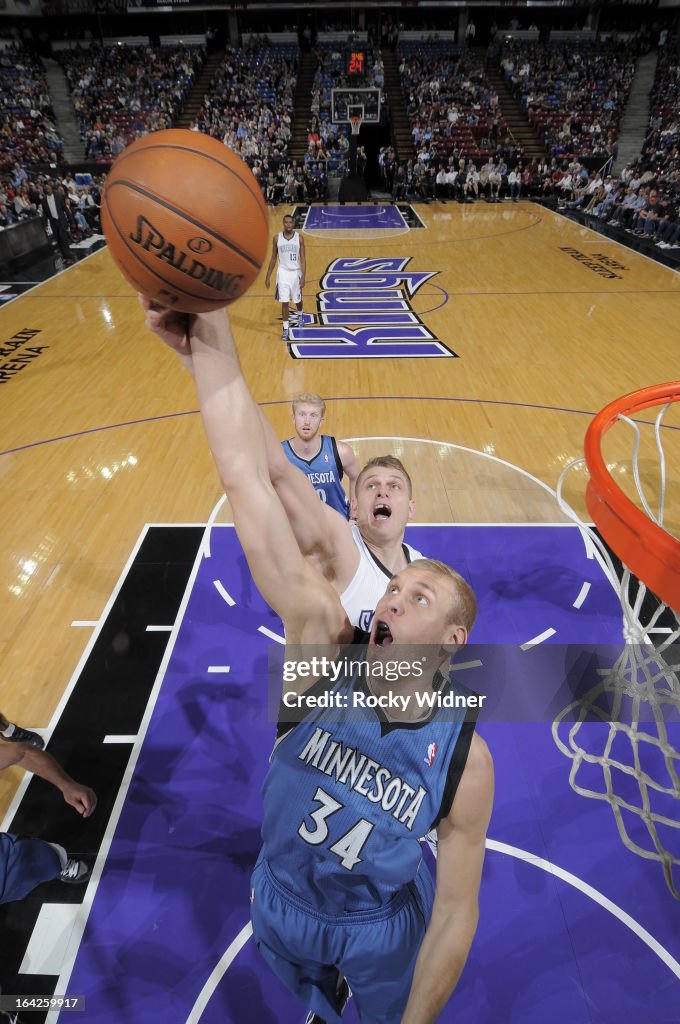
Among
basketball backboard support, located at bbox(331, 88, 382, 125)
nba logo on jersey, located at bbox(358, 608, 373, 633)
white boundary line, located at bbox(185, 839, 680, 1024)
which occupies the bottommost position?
white boundary line, located at bbox(185, 839, 680, 1024)

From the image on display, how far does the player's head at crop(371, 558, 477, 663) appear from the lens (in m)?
1.56

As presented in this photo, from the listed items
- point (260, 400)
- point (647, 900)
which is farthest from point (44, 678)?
point (260, 400)

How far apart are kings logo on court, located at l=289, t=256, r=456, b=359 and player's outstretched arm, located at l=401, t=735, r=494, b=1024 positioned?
785 centimetres

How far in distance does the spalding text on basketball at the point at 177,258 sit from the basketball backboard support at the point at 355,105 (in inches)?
931

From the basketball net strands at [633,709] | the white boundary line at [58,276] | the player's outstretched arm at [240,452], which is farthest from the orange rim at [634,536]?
the white boundary line at [58,276]

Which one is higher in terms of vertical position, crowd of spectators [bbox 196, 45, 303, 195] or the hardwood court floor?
crowd of spectators [bbox 196, 45, 303, 195]

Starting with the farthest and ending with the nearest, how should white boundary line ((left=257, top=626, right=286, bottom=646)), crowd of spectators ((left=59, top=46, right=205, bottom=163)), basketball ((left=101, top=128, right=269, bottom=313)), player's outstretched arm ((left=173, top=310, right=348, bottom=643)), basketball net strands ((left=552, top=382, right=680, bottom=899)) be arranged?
crowd of spectators ((left=59, top=46, right=205, bottom=163)), white boundary line ((left=257, top=626, right=286, bottom=646)), basketball net strands ((left=552, top=382, right=680, bottom=899)), basketball ((left=101, top=128, right=269, bottom=313)), player's outstretched arm ((left=173, top=310, right=348, bottom=643))

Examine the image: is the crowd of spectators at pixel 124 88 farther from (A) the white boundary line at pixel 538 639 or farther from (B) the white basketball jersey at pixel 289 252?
(A) the white boundary line at pixel 538 639

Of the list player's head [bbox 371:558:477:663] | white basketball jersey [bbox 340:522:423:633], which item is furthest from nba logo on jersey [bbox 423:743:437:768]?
white basketball jersey [bbox 340:522:423:633]

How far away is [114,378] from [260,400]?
2.26 m

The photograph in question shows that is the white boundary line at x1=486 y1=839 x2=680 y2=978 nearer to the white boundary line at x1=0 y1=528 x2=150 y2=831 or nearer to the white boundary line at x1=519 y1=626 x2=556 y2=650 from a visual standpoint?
the white boundary line at x1=519 y1=626 x2=556 y2=650

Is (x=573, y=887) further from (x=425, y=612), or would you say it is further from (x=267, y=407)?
(x=267, y=407)

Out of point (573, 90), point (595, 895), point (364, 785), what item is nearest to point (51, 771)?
point (364, 785)

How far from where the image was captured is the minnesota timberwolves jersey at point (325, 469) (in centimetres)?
399
